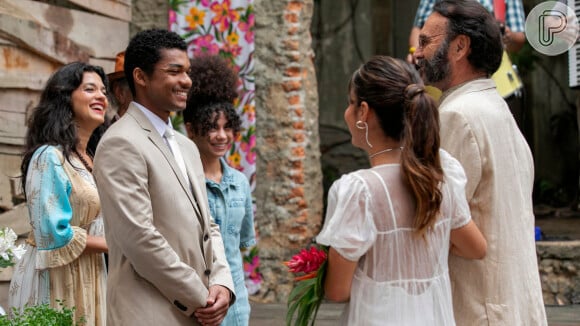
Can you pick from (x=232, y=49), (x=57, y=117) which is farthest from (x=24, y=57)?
(x=57, y=117)

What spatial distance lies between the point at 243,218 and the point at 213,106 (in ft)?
1.95

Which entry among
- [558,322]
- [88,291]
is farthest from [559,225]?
[88,291]

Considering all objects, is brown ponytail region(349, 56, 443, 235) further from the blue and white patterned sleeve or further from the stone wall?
the stone wall

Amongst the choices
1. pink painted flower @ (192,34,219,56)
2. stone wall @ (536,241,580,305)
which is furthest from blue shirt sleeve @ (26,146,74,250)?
stone wall @ (536,241,580,305)

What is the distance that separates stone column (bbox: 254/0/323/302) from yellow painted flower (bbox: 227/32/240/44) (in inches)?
7.7

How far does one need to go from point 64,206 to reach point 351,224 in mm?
1644

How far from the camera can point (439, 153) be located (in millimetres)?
2986

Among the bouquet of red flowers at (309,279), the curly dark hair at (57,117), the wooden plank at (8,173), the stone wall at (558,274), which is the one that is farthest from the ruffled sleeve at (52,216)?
the stone wall at (558,274)

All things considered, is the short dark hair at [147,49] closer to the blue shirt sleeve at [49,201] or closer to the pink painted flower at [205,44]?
the blue shirt sleeve at [49,201]

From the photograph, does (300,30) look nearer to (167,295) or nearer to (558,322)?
(558,322)

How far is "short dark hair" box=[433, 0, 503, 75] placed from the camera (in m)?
3.34

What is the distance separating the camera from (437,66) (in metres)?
3.41

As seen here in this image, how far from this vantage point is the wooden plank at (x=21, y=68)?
235 inches

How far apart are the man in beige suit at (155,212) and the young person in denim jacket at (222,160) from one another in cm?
95
